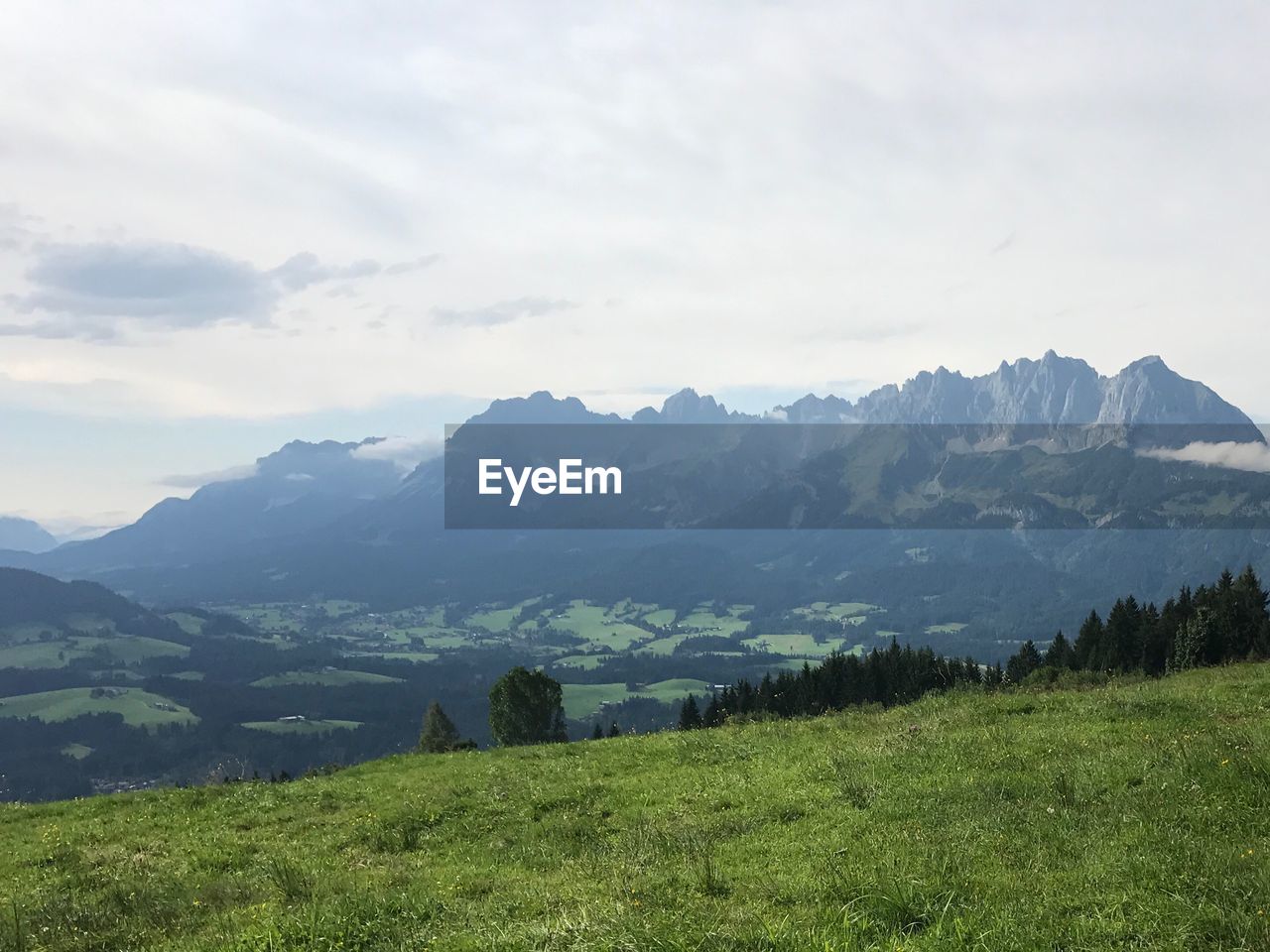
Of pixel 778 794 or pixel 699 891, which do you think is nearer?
pixel 699 891

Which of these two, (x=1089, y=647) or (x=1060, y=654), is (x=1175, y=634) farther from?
(x=1060, y=654)

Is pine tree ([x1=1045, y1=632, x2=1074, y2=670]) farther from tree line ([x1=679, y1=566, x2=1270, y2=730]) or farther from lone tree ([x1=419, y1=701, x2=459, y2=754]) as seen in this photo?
lone tree ([x1=419, y1=701, x2=459, y2=754])

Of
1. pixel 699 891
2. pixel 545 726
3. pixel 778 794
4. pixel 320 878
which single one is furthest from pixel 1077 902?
pixel 545 726

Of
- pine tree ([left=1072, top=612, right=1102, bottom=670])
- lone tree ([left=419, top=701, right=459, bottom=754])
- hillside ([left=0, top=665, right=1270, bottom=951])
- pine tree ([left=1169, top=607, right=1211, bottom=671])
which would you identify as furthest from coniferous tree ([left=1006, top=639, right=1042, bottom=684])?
hillside ([left=0, top=665, right=1270, bottom=951])

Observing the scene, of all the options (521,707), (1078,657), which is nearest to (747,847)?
(521,707)

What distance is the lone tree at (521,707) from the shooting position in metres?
74.6

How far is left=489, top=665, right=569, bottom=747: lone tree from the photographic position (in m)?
74.6

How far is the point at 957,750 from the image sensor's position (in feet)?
69.7

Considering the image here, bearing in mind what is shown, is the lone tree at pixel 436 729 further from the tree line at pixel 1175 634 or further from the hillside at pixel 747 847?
the tree line at pixel 1175 634

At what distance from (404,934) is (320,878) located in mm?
5583

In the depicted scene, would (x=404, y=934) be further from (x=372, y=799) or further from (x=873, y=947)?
(x=372, y=799)

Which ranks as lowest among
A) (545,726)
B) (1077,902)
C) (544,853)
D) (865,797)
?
(545,726)

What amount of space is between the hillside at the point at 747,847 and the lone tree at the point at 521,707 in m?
46.0

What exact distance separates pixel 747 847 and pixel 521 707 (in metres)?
62.2
